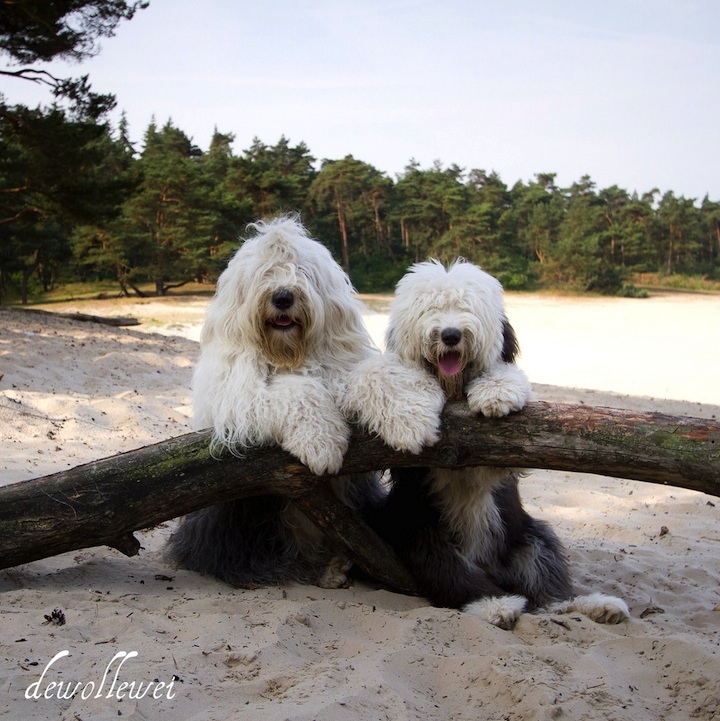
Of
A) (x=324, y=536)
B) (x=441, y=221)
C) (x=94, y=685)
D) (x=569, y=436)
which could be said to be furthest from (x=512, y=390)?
(x=441, y=221)

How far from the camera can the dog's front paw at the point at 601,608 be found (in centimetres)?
363

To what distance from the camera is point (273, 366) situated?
12.5ft

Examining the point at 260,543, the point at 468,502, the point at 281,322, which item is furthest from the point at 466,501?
the point at 281,322

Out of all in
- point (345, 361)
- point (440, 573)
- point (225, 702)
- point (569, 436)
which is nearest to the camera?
point (225, 702)

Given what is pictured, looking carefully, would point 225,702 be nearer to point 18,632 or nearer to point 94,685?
point 94,685

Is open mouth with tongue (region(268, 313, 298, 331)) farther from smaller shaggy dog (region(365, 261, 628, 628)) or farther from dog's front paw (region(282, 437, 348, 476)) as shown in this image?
dog's front paw (region(282, 437, 348, 476))

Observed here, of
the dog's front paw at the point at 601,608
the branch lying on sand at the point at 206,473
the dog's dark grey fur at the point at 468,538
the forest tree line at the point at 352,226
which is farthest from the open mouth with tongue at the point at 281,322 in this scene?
the forest tree line at the point at 352,226

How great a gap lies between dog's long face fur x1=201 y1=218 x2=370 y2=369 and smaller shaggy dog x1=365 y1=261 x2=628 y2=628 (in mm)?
338

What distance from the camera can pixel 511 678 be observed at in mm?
2848

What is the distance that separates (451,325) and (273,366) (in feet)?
3.01

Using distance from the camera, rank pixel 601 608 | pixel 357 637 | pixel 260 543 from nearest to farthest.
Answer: pixel 357 637
pixel 601 608
pixel 260 543

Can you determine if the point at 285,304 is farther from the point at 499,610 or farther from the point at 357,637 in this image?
the point at 499,610

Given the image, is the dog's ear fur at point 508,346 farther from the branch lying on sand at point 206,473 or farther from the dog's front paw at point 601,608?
the dog's front paw at point 601,608

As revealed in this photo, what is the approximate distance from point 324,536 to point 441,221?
98.9 feet
